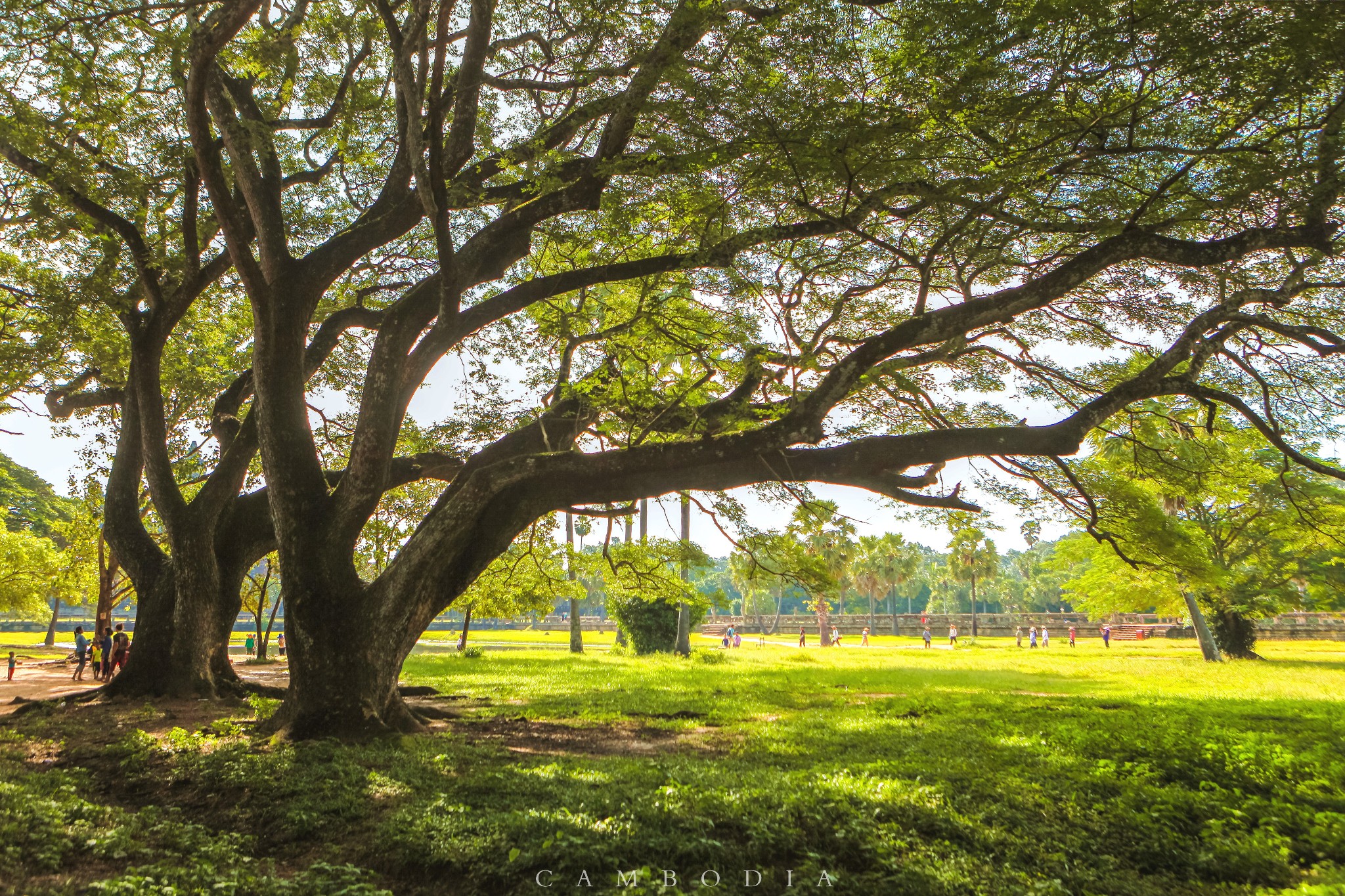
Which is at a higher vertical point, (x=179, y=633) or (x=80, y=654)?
(x=179, y=633)

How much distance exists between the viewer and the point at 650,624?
2775 centimetres

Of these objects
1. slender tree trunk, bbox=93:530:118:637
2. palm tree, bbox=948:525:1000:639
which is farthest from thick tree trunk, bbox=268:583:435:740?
palm tree, bbox=948:525:1000:639

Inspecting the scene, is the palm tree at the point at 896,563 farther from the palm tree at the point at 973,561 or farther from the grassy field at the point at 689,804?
the grassy field at the point at 689,804

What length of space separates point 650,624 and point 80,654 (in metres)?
17.4

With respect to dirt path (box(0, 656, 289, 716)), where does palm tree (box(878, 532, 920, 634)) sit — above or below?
above

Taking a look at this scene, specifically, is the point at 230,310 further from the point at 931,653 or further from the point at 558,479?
the point at 931,653

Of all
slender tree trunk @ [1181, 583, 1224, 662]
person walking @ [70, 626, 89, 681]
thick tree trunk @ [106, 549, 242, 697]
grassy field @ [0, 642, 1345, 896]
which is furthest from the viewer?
slender tree trunk @ [1181, 583, 1224, 662]

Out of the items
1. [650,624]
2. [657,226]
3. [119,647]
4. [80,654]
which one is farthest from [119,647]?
[650,624]

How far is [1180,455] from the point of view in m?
11.2

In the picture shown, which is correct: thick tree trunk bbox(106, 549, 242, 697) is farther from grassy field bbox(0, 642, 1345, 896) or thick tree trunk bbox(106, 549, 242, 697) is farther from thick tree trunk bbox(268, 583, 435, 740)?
thick tree trunk bbox(268, 583, 435, 740)

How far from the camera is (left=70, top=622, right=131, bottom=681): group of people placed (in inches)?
565

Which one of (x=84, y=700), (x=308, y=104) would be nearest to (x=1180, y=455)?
(x=308, y=104)

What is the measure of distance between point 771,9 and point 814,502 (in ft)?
22.2

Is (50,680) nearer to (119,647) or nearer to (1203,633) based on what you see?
(119,647)
